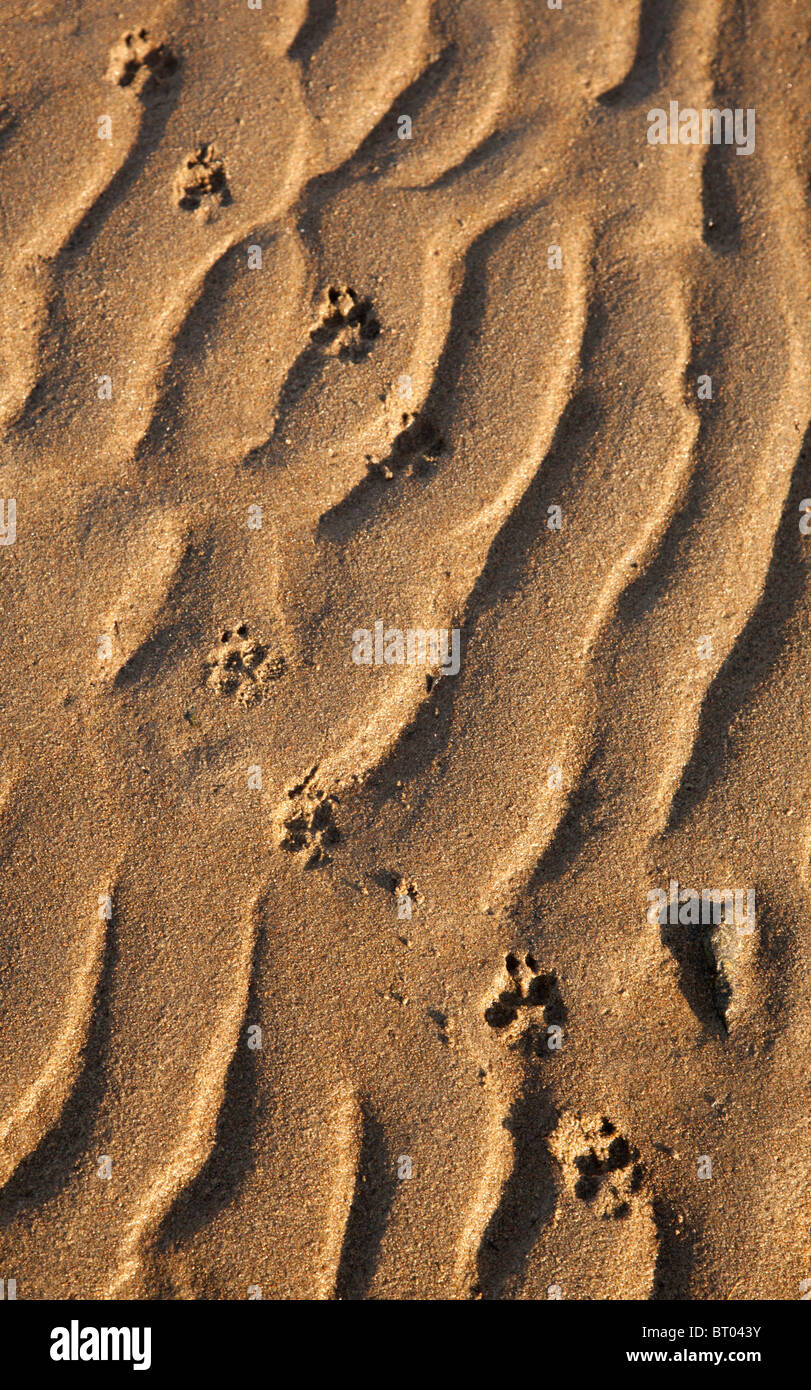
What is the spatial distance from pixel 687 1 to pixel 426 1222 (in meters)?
3.37

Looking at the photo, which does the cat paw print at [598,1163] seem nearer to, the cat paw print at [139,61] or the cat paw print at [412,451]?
the cat paw print at [412,451]

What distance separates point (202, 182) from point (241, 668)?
4.41ft

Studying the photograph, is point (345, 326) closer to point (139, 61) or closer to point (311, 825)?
point (139, 61)

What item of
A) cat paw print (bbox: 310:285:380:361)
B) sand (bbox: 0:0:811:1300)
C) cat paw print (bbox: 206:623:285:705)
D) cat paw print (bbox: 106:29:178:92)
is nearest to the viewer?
sand (bbox: 0:0:811:1300)

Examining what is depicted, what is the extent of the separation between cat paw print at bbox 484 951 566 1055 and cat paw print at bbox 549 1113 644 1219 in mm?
193

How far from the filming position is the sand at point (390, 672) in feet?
6.46

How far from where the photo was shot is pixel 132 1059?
1989mm

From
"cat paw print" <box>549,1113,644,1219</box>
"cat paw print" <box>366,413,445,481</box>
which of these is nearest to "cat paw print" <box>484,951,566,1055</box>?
"cat paw print" <box>549,1113,644,1219</box>
